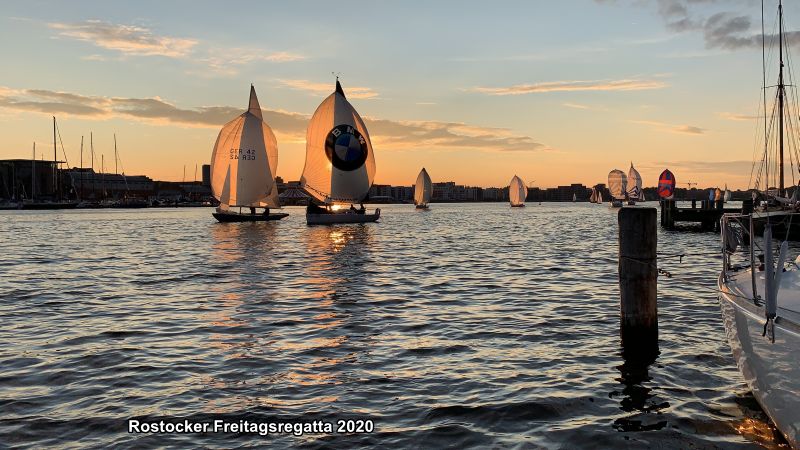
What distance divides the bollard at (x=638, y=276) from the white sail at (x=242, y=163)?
59.9 m

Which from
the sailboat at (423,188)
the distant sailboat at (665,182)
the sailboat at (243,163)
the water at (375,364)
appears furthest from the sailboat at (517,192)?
the water at (375,364)

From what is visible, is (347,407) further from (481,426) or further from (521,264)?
(521,264)

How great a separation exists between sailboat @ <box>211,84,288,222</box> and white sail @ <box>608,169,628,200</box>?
105m

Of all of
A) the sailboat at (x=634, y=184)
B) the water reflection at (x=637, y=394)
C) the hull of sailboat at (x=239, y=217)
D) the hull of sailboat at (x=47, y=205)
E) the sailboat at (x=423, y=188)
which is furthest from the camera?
the hull of sailboat at (x=47, y=205)

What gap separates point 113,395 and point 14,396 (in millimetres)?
1390

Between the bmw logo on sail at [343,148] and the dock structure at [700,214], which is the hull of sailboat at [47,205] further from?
the dock structure at [700,214]

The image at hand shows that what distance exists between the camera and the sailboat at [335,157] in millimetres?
65500

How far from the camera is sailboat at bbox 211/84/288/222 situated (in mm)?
66938

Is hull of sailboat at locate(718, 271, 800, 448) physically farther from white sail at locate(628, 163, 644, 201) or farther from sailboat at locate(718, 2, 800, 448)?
white sail at locate(628, 163, 644, 201)

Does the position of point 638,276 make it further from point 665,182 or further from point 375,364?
point 665,182

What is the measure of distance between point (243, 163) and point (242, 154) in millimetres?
968

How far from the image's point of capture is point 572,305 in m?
17.0

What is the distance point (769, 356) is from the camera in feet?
20.6

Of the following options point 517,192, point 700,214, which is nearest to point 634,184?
point 517,192
